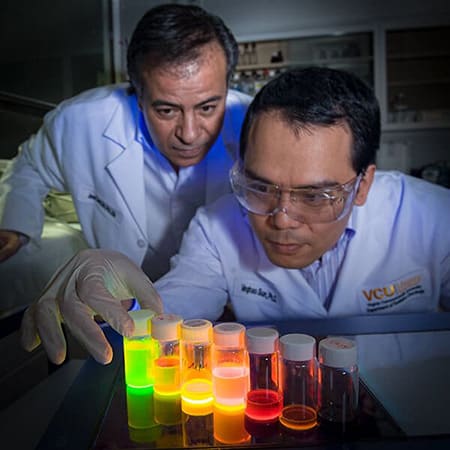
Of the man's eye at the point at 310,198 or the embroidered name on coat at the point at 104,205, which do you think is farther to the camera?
the embroidered name on coat at the point at 104,205

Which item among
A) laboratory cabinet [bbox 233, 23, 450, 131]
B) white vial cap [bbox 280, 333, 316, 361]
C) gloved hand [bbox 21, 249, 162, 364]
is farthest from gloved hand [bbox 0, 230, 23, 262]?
laboratory cabinet [bbox 233, 23, 450, 131]

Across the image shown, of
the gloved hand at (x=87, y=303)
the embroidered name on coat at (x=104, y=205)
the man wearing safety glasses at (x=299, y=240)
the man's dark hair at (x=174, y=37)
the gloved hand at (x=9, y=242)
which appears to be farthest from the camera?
the embroidered name on coat at (x=104, y=205)

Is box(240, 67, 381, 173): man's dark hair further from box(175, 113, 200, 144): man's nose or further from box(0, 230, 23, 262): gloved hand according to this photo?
box(0, 230, 23, 262): gloved hand

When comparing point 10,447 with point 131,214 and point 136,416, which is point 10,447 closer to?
point 136,416

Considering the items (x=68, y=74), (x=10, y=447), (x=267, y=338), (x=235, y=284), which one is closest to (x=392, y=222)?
(x=235, y=284)

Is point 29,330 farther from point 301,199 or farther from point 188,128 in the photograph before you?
point 188,128

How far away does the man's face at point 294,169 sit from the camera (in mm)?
1089

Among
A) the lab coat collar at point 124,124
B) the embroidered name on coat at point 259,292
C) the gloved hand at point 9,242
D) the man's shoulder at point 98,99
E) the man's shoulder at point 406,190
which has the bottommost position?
the embroidered name on coat at point 259,292

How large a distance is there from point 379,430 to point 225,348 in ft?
0.83

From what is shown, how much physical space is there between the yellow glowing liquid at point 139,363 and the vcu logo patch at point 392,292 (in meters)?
0.70

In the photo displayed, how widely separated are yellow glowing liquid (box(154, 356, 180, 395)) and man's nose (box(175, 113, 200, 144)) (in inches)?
32.0

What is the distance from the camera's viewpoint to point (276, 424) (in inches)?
27.1

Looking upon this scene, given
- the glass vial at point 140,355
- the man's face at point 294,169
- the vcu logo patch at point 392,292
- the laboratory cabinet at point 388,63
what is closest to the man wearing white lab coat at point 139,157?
the man's face at point 294,169

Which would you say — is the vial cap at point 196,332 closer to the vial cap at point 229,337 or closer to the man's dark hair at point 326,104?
the vial cap at point 229,337
